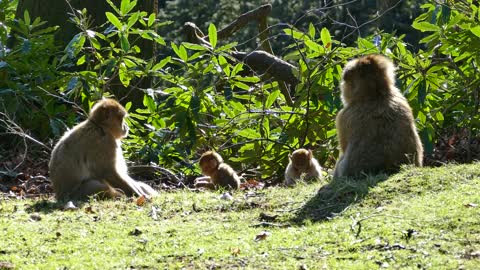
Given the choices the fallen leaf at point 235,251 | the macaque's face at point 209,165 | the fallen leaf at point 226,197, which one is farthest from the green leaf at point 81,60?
the fallen leaf at point 235,251

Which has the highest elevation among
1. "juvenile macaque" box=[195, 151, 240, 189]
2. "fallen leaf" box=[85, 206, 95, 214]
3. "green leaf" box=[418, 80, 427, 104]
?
"green leaf" box=[418, 80, 427, 104]

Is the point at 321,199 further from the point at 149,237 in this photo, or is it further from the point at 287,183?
the point at 287,183

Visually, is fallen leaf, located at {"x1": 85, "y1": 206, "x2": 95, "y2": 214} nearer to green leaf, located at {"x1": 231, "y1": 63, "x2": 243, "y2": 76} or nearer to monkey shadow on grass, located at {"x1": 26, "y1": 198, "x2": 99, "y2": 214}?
monkey shadow on grass, located at {"x1": 26, "y1": 198, "x2": 99, "y2": 214}

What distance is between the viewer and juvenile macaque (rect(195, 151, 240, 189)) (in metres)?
10.5

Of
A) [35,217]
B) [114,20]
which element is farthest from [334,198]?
[114,20]

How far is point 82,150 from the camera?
376 inches

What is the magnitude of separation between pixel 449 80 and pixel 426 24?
4.11 feet

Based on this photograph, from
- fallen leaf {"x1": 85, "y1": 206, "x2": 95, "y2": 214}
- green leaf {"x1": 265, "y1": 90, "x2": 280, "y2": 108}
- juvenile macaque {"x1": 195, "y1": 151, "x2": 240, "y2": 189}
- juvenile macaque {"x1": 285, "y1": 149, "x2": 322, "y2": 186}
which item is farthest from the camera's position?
green leaf {"x1": 265, "y1": 90, "x2": 280, "y2": 108}

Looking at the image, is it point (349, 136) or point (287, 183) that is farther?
point (287, 183)

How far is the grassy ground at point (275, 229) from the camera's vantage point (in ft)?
20.0

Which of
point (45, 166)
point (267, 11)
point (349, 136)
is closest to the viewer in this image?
point (349, 136)

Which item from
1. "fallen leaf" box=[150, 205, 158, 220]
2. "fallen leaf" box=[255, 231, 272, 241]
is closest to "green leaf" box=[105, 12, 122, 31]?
"fallen leaf" box=[150, 205, 158, 220]

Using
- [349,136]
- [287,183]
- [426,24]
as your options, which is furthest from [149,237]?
[426,24]

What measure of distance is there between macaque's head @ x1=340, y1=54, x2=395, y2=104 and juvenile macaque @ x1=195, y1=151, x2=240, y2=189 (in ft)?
6.66
